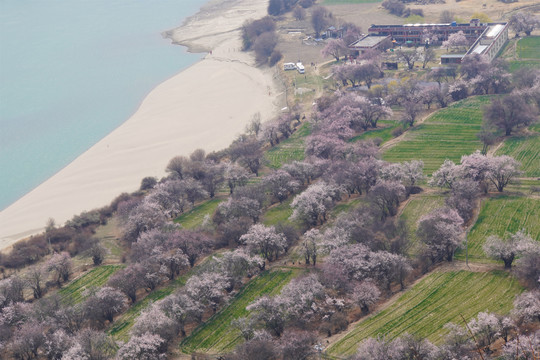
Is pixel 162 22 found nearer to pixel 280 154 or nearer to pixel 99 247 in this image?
pixel 280 154

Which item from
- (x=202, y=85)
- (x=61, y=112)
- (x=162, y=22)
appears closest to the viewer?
(x=61, y=112)

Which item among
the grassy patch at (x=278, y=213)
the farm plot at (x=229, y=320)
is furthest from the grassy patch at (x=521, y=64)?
the farm plot at (x=229, y=320)

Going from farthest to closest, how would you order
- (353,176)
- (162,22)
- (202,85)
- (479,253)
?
(162,22) < (202,85) < (353,176) < (479,253)

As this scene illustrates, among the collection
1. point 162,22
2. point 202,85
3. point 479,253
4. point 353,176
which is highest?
point 162,22

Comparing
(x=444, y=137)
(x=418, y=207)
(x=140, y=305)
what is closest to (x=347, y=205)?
(x=418, y=207)

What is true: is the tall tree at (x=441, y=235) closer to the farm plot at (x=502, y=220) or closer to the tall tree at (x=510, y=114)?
the farm plot at (x=502, y=220)

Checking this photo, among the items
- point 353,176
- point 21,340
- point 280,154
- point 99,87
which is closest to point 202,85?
point 99,87
